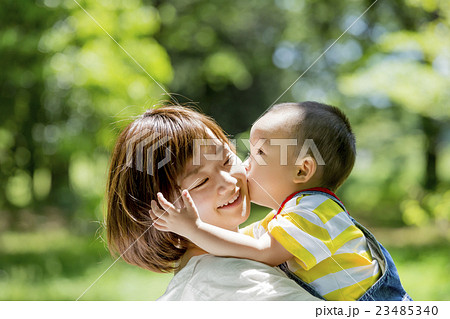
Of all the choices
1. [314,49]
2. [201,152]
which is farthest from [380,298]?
[314,49]

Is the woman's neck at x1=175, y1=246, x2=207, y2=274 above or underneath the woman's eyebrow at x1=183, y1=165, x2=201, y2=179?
underneath

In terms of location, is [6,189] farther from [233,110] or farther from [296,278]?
[296,278]

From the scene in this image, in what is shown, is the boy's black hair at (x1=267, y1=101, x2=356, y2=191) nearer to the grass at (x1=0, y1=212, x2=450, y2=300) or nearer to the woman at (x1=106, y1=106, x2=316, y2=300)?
the woman at (x1=106, y1=106, x2=316, y2=300)

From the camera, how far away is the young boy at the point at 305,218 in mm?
948

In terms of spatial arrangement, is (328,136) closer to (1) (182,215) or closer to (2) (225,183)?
(2) (225,183)

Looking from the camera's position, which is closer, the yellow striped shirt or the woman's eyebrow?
the yellow striped shirt

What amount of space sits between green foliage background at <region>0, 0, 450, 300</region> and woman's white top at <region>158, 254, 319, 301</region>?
1.95 m

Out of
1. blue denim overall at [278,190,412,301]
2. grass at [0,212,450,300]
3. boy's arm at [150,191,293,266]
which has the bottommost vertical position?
grass at [0,212,450,300]

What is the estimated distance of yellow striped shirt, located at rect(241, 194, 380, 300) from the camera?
94 centimetres

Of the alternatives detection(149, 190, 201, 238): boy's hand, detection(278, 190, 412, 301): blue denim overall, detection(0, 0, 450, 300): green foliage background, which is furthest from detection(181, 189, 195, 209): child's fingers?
detection(0, 0, 450, 300): green foliage background

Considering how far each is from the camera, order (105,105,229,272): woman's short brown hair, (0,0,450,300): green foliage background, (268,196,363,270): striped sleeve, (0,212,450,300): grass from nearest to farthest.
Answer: (268,196,363,270): striped sleeve
(105,105,229,272): woman's short brown hair
(0,212,450,300): grass
(0,0,450,300): green foliage background

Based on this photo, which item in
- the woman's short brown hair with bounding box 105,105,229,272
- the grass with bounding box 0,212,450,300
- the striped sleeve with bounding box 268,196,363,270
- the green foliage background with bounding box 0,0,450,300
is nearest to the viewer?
the striped sleeve with bounding box 268,196,363,270
